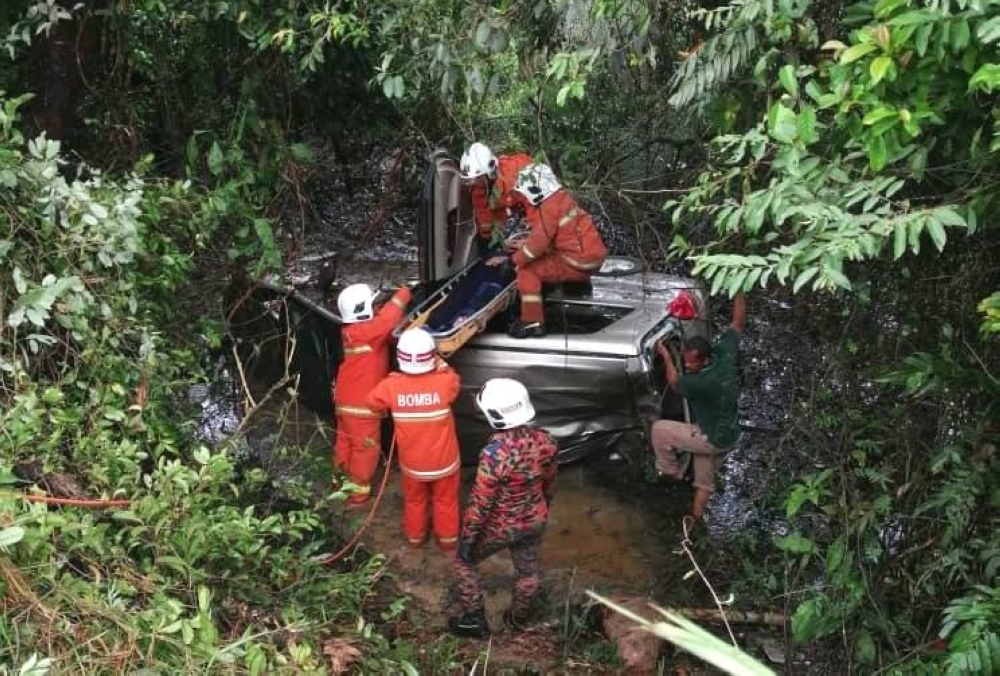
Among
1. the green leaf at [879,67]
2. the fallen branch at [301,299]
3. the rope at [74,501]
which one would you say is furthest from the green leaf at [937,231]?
the fallen branch at [301,299]

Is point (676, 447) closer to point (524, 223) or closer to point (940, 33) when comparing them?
point (524, 223)

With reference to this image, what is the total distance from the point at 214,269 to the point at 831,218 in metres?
4.10

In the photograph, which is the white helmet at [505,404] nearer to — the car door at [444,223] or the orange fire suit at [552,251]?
the orange fire suit at [552,251]

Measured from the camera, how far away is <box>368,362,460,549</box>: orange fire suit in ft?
18.0

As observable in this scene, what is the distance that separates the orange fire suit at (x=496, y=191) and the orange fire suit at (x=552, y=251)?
0.27 meters

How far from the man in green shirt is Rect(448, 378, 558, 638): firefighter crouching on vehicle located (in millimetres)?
1030

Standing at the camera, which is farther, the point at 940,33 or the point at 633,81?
the point at 633,81

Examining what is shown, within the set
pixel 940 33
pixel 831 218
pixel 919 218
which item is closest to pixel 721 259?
pixel 831 218

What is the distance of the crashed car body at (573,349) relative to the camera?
18.7 feet

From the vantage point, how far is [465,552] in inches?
197

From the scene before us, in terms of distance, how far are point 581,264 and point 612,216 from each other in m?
0.48

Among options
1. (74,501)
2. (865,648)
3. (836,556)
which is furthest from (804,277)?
(74,501)

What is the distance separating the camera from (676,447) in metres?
5.76

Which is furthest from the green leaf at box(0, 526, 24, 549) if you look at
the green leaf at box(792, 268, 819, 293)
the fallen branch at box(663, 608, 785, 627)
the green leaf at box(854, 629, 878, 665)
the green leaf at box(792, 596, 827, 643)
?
the fallen branch at box(663, 608, 785, 627)
